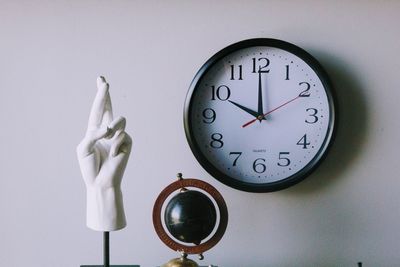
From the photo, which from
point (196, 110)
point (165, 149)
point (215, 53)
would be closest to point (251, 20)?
point (215, 53)

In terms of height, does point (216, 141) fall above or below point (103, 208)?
above

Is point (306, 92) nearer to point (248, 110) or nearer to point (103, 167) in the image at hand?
point (248, 110)

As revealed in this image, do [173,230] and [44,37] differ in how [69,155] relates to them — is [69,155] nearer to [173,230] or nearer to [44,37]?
[44,37]

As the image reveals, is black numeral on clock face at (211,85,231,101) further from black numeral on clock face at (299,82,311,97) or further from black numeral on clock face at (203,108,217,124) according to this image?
black numeral on clock face at (299,82,311,97)

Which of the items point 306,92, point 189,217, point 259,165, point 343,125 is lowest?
point 189,217

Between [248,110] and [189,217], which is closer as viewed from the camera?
[189,217]

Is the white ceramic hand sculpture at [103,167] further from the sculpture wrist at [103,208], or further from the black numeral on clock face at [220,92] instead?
the black numeral on clock face at [220,92]

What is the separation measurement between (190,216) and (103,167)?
0.26m

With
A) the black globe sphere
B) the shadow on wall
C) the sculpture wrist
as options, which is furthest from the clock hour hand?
the sculpture wrist

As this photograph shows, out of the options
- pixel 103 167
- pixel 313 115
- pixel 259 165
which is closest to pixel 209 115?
pixel 259 165

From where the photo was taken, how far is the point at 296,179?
5.48ft

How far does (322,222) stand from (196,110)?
1.82 ft

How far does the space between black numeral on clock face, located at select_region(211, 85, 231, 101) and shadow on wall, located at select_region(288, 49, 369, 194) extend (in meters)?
0.30

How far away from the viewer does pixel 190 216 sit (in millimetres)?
1416
